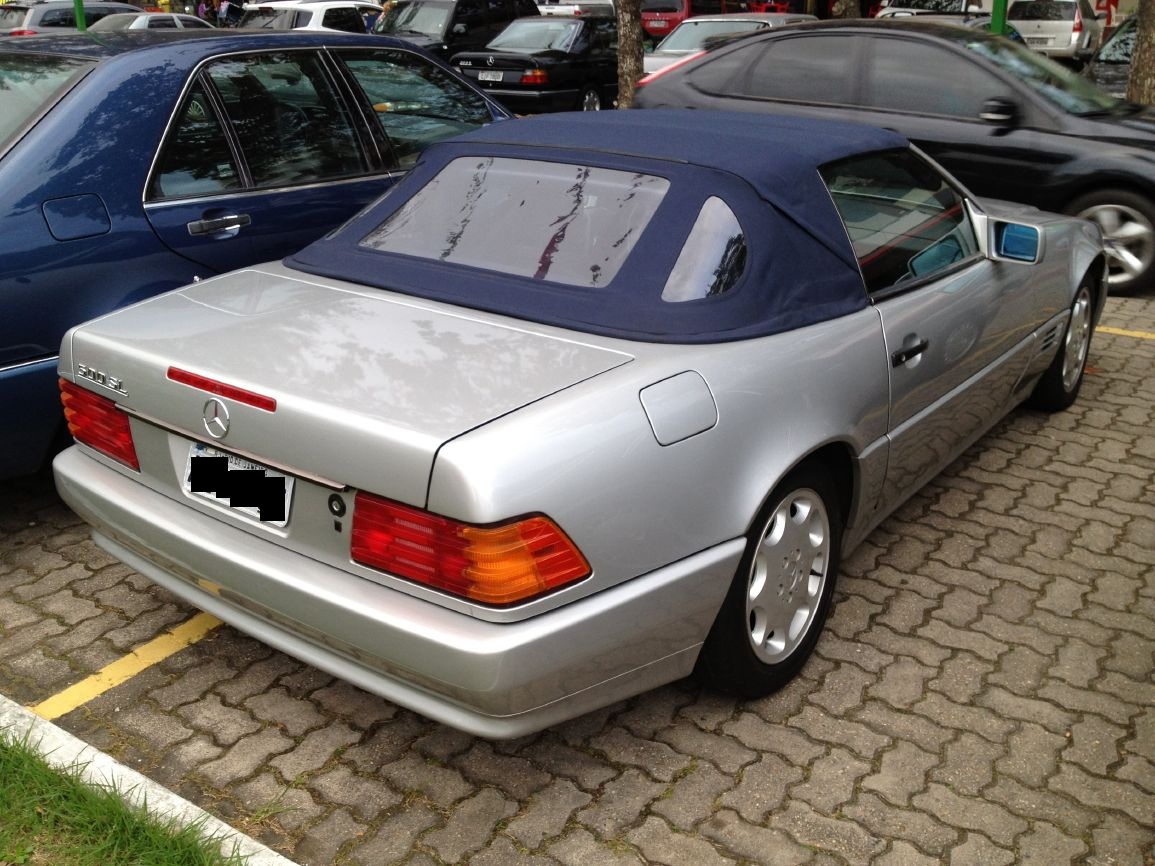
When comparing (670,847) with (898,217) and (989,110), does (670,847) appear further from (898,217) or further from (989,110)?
(989,110)

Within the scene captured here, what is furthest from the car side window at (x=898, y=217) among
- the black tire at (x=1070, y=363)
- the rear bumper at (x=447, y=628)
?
the black tire at (x=1070, y=363)

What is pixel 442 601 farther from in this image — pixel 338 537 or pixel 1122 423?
pixel 1122 423

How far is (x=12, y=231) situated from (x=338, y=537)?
1939 millimetres

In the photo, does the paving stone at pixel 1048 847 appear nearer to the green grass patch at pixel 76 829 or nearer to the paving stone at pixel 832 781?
the paving stone at pixel 832 781

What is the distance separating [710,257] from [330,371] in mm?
1038

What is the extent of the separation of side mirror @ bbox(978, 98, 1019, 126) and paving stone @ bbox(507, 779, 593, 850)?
230 inches

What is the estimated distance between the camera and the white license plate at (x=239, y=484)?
8.61 ft

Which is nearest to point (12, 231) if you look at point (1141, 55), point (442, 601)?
point (442, 601)

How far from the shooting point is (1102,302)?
17.9 ft

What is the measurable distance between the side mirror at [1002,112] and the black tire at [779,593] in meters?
4.83

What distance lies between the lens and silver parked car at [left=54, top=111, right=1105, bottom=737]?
240cm

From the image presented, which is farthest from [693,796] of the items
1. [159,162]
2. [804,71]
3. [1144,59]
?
[1144,59]

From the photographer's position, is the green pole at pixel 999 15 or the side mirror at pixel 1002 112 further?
the green pole at pixel 999 15

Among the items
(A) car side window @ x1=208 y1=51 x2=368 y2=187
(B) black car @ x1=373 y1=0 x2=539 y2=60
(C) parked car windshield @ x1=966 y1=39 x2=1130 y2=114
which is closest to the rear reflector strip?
(A) car side window @ x1=208 y1=51 x2=368 y2=187
